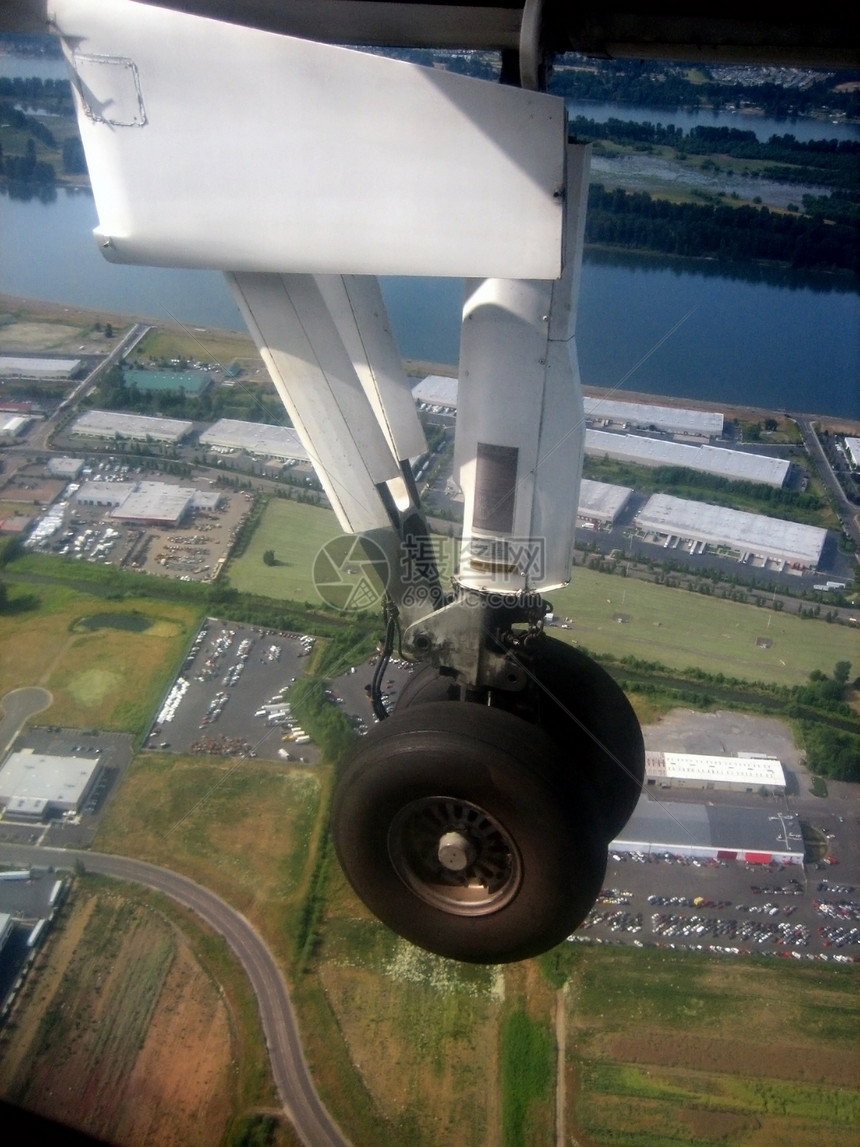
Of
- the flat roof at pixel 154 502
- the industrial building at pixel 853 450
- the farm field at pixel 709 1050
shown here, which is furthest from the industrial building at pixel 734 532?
the flat roof at pixel 154 502

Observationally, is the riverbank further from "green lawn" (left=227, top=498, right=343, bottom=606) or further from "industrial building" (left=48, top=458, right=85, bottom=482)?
"green lawn" (left=227, top=498, right=343, bottom=606)

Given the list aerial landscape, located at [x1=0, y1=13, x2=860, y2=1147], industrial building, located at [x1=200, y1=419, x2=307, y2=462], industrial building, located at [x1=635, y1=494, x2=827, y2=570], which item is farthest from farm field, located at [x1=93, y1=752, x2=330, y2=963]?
industrial building, located at [x1=635, y1=494, x2=827, y2=570]

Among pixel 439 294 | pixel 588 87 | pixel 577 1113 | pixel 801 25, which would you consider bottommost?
pixel 577 1113

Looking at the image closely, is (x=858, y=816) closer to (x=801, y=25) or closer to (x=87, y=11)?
(x=801, y=25)

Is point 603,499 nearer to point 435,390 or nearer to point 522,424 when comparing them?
point 435,390

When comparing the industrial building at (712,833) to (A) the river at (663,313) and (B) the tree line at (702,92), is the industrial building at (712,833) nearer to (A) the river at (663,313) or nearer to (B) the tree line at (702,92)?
(A) the river at (663,313)

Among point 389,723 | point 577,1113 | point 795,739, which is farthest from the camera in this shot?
point 795,739

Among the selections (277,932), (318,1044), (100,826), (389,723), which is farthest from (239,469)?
(389,723)
